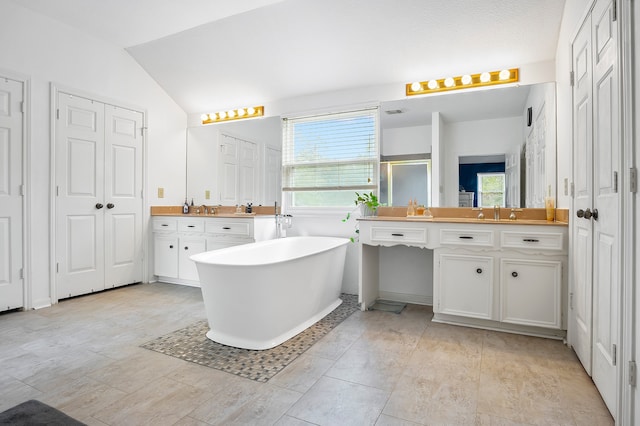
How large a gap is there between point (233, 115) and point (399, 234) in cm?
280

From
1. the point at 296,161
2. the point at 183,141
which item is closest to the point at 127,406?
the point at 296,161

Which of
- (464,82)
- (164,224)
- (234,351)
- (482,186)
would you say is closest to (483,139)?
(482,186)

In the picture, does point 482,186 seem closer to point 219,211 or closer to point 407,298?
point 407,298

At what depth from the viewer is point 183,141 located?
4.90 meters

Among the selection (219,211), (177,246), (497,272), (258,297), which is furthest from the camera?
(219,211)

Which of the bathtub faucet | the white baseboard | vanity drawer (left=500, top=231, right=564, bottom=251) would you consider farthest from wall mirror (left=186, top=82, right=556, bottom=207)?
the bathtub faucet

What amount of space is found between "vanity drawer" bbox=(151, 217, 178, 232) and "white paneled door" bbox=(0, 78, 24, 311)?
4.56ft

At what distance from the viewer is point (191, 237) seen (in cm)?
425

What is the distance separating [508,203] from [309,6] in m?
2.47

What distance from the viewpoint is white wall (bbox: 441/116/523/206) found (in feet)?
10.2

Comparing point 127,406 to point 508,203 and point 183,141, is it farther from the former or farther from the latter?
point 183,141

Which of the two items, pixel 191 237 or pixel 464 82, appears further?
pixel 191 237

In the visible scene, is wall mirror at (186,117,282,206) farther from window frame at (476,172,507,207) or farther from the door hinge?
the door hinge

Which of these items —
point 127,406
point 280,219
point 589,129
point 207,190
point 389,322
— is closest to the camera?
point 127,406
